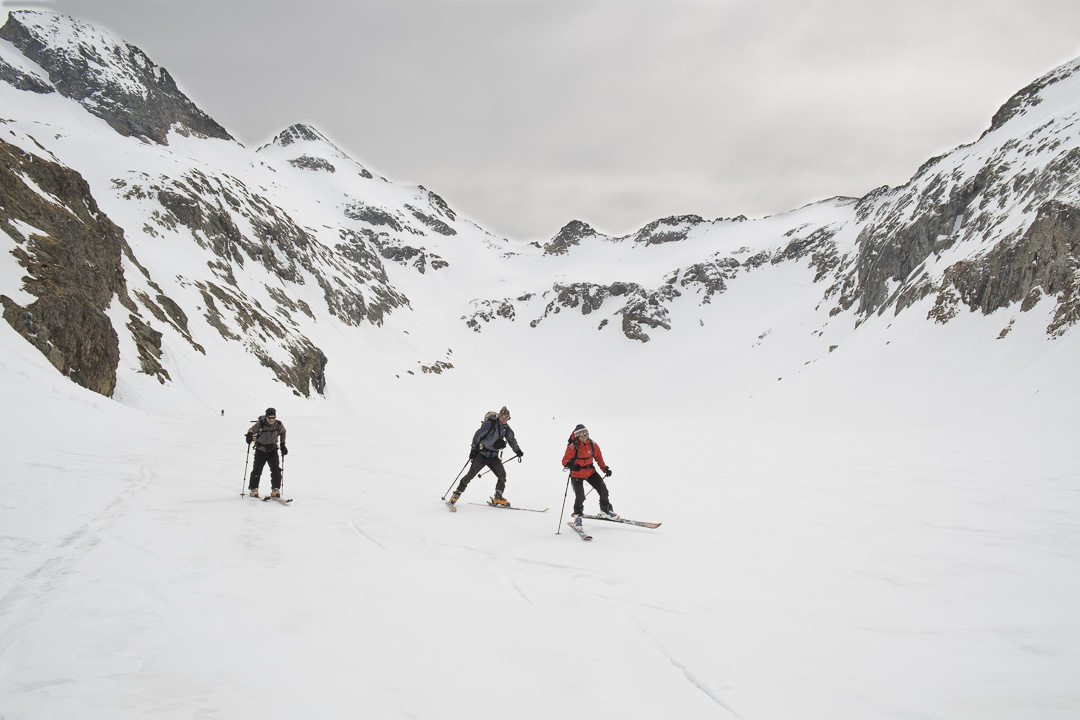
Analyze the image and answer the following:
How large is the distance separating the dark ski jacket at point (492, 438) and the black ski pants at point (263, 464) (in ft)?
13.6

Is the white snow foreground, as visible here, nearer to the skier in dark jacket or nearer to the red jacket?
the skier in dark jacket

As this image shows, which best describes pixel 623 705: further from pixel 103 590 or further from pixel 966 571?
pixel 966 571

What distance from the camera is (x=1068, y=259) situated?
1549 inches

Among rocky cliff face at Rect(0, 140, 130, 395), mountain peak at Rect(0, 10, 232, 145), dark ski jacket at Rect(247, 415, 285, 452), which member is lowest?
dark ski jacket at Rect(247, 415, 285, 452)

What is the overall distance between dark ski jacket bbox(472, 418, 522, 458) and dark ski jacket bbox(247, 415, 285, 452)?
165 inches

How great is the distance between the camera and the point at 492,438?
1081 centimetres

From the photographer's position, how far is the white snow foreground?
12.6ft

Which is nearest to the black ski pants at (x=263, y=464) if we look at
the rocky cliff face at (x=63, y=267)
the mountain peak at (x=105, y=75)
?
the rocky cliff face at (x=63, y=267)

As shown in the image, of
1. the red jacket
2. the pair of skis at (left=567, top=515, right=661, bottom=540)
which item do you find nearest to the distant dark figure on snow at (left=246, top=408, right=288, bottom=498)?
the red jacket

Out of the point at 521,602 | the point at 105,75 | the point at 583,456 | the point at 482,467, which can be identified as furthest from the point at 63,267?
the point at 105,75

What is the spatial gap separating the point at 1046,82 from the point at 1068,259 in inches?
1983

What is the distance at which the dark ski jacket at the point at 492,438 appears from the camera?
10.8 meters

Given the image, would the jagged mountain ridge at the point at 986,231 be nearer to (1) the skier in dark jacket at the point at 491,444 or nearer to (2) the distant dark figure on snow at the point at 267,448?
(1) the skier in dark jacket at the point at 491,444

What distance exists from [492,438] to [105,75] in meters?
167
